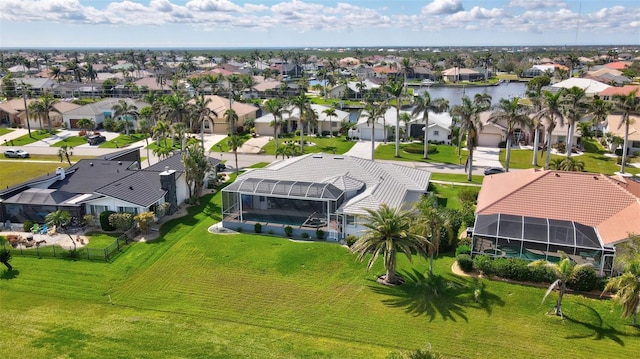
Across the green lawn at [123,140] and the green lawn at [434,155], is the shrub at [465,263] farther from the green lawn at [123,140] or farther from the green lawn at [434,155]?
the green lawn at [123,140]

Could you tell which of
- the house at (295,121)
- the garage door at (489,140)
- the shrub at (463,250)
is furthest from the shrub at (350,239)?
the house at (295,121)

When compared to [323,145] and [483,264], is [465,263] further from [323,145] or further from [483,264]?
[323,145]

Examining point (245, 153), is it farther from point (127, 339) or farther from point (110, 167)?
point (127, 339)

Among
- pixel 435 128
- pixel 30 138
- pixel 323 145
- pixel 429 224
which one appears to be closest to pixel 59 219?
pixel 429 224

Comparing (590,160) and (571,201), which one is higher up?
(571,201)

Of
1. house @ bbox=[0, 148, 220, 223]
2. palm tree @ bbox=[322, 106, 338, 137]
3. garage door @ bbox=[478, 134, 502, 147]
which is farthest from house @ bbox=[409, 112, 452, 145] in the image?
house @ bbox=[0, 148, 220, 223]
